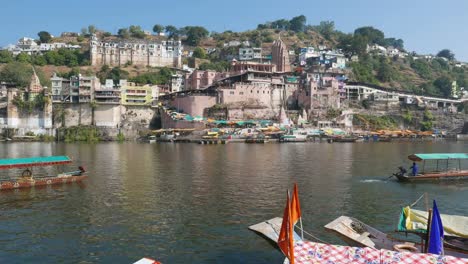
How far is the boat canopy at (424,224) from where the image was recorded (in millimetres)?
14531

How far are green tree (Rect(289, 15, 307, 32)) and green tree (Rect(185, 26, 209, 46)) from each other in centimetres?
5143

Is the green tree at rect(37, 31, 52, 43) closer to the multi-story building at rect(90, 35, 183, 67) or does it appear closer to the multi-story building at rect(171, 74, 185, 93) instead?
the multi-story building at rect(90, 35, 183, 67)

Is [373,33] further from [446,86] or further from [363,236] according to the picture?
[363,236]

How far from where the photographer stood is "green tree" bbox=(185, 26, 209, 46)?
16212 centimetres

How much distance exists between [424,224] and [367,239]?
2.20 metres

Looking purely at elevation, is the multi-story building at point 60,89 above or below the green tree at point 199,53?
below

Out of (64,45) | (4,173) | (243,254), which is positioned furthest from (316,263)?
(64,45)

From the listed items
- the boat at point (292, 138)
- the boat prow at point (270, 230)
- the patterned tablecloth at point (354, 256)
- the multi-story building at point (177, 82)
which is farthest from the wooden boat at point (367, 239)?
the multi-story building at point (177, 82)

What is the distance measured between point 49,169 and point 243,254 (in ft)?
93.6

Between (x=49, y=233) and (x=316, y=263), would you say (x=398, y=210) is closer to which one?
(x=316, y=263)

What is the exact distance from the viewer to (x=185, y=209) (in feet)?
73.9

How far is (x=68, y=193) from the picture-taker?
27.3 meters

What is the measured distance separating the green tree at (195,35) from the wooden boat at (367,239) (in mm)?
152653

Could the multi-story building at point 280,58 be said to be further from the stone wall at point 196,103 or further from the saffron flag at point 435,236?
the saffron flag at point 435,236
